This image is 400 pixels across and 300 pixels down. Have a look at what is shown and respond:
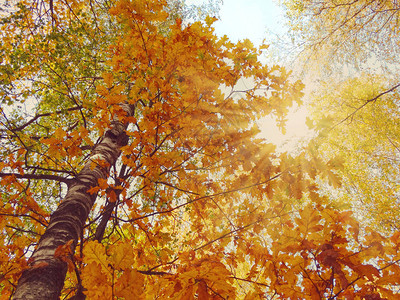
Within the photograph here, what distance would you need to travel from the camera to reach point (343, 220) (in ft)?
4.09

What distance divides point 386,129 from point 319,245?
923 centimetres

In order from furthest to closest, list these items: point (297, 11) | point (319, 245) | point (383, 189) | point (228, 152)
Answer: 1. point (383, 189)
2. point (297, 11)
3. point (228, 152)
4. point (319, 245)

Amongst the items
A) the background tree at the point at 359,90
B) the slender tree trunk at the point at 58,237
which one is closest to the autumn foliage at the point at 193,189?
the slender tree trunk at the point at 58,237

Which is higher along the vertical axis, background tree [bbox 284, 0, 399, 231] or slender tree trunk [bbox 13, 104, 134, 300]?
background tree [bbox 284, 0, 399, 231]

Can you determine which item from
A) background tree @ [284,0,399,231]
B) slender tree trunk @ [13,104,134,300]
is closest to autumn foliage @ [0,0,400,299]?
slender tree trunk @ [13,104,134,300]

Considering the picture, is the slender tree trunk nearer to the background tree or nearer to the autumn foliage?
→ the autumn foliage

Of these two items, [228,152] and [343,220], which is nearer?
[343,220]

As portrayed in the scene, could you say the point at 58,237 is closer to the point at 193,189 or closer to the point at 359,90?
the point at 193,189

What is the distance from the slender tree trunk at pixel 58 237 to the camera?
985 mm

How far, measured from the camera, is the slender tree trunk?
0.99m

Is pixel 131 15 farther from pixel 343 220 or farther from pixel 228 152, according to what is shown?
pixel 343 220

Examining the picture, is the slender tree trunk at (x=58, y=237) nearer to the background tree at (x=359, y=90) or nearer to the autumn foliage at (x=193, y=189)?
the autumn foliage at (x=193, y=189)

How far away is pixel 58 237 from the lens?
1.25 metres

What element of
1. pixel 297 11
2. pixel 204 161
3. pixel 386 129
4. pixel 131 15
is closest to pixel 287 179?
pixel 204 161
